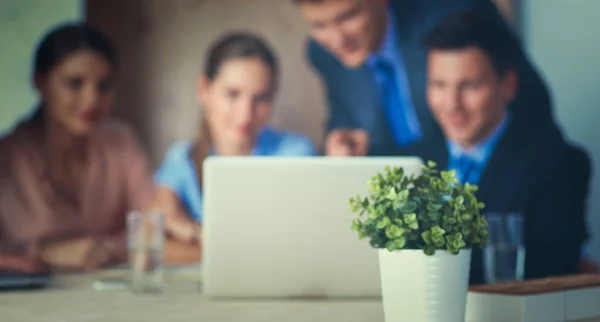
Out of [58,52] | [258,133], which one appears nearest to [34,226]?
[58,52]

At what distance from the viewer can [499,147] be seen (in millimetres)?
3963

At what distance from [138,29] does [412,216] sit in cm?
275

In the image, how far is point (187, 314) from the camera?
5.58 feet

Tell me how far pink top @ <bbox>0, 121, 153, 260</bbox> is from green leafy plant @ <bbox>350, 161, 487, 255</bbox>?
259 cm

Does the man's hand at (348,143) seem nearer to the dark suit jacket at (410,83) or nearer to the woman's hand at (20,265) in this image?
the dark suit jacket at (410,83)

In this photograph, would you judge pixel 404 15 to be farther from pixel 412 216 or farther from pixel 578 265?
pixel 412 216

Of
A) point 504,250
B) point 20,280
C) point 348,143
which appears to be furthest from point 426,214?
point 348,143

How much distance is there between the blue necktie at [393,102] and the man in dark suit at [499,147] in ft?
0.36

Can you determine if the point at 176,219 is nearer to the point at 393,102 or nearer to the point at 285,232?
the point at 393,102

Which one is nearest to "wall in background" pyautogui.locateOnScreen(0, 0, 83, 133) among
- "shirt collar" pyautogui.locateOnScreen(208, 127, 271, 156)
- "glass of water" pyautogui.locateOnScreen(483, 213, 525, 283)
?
"shirt collar" pyautogui.locateOnScreen(208, 127, 271, 156)

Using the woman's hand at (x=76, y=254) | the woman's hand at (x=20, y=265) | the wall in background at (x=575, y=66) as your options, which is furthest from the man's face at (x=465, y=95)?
the woman's hand at (x=20, y=265)

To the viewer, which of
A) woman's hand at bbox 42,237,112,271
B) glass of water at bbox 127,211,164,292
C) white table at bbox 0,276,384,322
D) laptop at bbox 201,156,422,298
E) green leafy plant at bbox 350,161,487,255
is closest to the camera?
green leafy plant at bbox 350,161,487,255

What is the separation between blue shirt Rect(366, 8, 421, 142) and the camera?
12.9 ft

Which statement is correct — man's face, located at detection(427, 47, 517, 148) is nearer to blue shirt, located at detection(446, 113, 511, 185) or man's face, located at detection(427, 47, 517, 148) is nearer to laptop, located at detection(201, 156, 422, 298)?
blue shirt, located at detection(446, 113, 511, 185)
